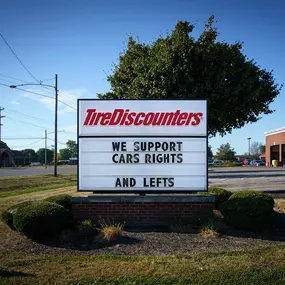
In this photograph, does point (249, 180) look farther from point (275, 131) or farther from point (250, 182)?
point (275, 131)

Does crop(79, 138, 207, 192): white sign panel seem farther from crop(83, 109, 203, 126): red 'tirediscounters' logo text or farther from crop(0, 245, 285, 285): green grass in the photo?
crop(0, 245, 285, 285): green grass

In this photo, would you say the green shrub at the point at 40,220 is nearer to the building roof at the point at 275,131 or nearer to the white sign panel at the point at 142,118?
the white sign panel at the point at 142,118

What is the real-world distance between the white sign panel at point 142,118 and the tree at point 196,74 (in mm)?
9784

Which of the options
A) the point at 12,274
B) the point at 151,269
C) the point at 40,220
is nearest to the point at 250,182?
the point at 40,220

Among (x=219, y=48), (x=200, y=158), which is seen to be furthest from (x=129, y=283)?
(x=219, y=48)

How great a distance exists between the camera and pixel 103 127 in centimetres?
998

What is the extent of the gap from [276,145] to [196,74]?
178 feet

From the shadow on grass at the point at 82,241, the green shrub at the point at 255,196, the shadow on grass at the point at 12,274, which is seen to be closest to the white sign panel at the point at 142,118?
the green shrub at the point at 255,196

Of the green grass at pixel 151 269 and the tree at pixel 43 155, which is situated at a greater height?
the tree at pixel 43 155

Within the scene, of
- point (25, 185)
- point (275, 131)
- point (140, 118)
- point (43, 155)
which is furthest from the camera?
point (43, 155)

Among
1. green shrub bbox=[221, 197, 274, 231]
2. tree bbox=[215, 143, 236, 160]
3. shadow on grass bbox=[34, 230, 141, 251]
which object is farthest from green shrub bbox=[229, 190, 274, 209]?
tree bbox=[215, 143, 236, 160]

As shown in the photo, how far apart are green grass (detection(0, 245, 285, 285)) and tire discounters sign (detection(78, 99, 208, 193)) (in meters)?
3.35

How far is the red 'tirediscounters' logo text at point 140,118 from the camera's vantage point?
9.99m

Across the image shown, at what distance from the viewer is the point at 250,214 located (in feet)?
27.6
